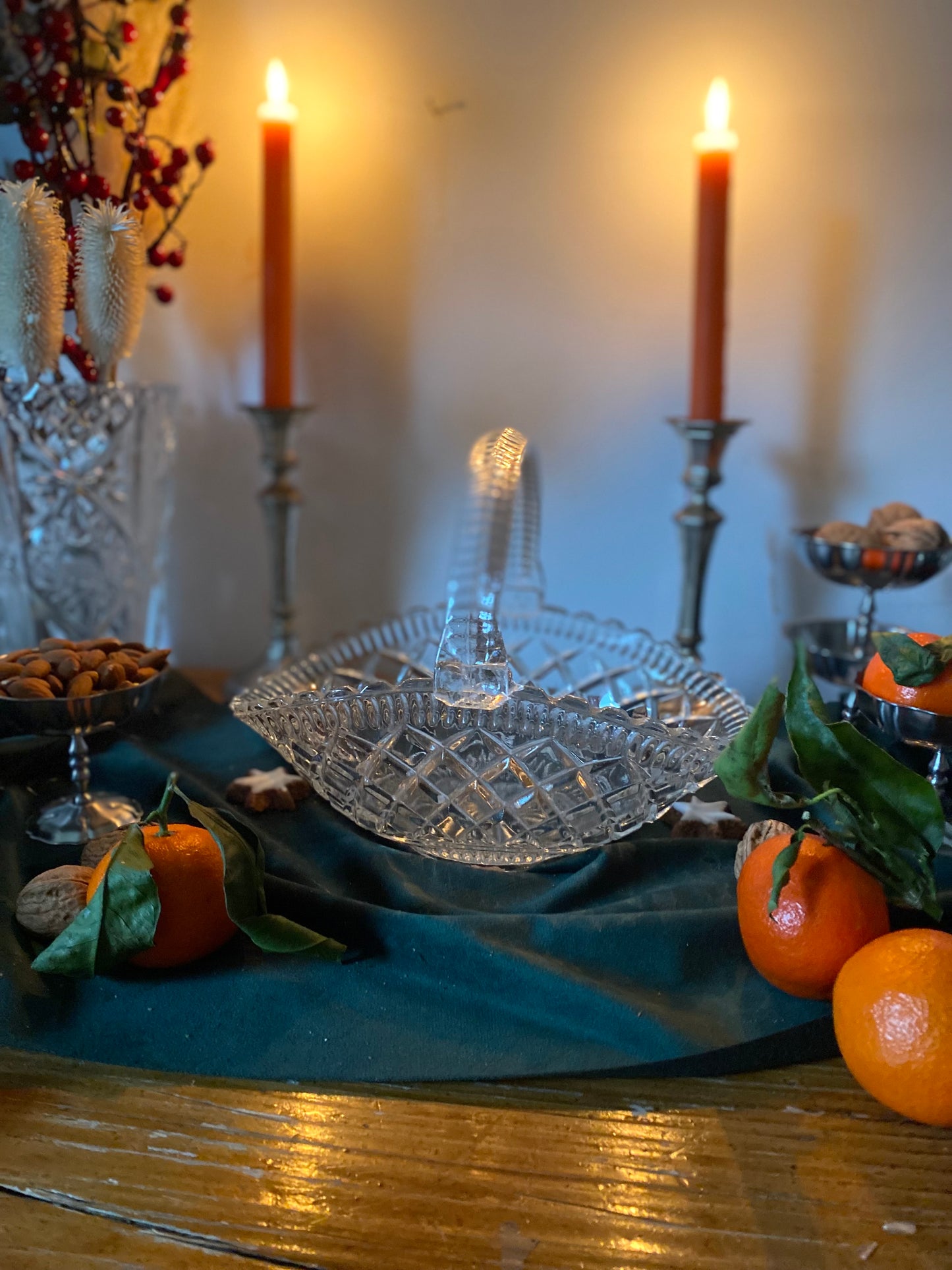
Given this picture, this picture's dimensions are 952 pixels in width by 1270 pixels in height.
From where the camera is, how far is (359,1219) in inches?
14.3

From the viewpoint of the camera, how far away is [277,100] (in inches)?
33.9

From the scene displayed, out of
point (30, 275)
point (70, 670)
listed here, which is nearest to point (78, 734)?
point (70, 670)

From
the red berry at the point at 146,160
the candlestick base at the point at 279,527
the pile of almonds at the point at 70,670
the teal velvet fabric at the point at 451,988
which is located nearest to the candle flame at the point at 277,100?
the red berry at the point at 146,160

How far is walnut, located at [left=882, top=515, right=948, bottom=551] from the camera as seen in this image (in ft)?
2.43

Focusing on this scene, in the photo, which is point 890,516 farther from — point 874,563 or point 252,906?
point 252,906

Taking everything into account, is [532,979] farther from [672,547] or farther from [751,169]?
[751,169]

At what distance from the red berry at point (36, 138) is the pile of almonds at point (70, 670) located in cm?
37

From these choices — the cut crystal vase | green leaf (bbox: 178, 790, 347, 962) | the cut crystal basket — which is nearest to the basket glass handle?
the cut crystal basket

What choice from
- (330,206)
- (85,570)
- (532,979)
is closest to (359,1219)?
(532,979)

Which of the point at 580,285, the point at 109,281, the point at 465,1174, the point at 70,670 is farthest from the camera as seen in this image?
the point at 580,285

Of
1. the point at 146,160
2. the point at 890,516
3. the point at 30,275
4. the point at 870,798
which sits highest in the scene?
the point at 146,160

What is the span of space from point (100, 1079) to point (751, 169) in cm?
84

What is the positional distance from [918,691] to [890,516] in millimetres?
265

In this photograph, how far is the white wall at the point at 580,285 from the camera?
2.91 feet
